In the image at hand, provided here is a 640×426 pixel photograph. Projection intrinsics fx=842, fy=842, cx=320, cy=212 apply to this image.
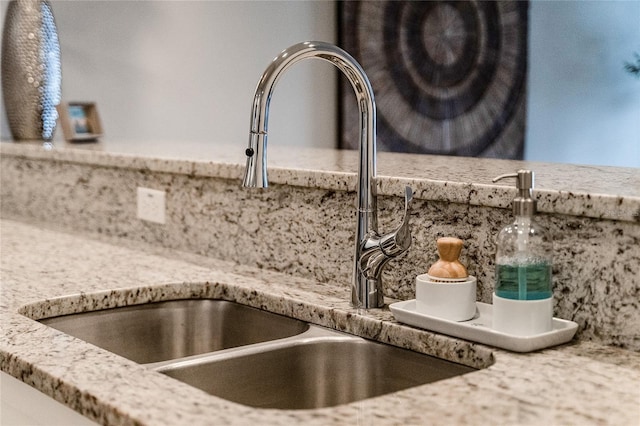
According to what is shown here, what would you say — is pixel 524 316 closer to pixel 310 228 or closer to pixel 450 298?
pixel 450 298

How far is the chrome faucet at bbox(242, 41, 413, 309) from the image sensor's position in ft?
3.81

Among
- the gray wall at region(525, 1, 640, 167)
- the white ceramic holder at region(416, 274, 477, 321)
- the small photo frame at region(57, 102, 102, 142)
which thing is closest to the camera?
the white ceramic holder at region(416, 274, 477, 321)

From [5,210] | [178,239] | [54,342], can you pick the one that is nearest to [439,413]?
[54,342]

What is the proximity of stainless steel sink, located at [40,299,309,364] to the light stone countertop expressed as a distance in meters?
0.25

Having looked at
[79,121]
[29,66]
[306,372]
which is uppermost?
[29,66]

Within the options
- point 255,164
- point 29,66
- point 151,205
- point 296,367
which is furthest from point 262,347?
point 29,66

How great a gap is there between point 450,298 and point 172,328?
22.2 inches

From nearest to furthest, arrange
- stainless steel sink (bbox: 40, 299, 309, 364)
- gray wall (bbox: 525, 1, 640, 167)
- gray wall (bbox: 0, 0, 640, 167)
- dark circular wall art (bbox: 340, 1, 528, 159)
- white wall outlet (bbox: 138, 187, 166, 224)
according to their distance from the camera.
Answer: stainless steel sink (bbox: 40, 299, 309, 364), white wall outlet (bbox: 138, 187, 166, 224), gray wall (bbox: 0, 0, 640, 167), gray wall (bbox: 525, 1, 640, 167), dark circular wall art (bbox: 340, 1, 528, 159)

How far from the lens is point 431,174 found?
52.8 inches

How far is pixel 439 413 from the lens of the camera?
840mm

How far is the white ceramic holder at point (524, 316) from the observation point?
3.36 ft

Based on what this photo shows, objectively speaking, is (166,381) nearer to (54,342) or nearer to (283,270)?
(54,342)

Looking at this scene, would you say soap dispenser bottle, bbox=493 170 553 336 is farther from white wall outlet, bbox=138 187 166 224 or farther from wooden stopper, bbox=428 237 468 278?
white wall outlet, bbox=138 187 166 224

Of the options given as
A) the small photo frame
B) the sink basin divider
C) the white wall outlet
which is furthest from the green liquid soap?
the small photo frame
